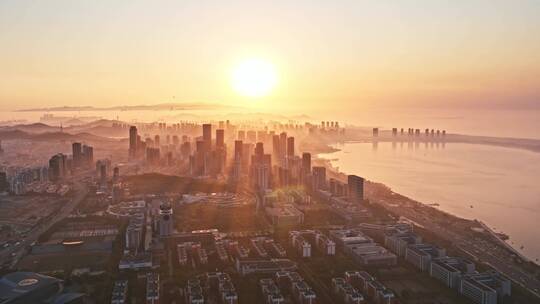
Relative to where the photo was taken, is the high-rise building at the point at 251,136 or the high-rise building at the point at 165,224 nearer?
the high-rise building at the point at 165,224

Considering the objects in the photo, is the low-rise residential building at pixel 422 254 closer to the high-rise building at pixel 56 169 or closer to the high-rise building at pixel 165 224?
the high-rise building at pixel 165 224

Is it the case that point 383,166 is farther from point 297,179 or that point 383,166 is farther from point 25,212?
point 25,212

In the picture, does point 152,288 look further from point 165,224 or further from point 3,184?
point 3,184

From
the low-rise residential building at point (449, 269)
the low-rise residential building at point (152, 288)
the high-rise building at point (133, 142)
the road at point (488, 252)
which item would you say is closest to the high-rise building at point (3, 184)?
the high-rise building at point (133, 142)

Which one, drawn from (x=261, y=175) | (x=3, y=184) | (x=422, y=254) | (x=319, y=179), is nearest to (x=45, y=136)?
(x=3, y=184)

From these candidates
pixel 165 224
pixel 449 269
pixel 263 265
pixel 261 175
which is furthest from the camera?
pixel 261 175

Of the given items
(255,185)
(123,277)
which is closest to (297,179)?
(255,185)

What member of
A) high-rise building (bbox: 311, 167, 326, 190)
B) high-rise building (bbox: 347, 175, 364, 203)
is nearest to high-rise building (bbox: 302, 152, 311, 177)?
high-rise building (bbox: 311, 167, 326, 190)

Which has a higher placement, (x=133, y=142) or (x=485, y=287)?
(x=133, y=142)
